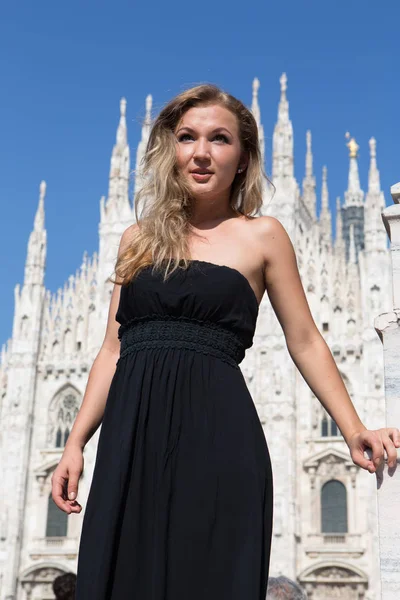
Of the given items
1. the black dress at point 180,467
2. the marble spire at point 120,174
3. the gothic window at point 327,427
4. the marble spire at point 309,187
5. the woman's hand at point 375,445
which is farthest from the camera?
the marble spire at point 309,187

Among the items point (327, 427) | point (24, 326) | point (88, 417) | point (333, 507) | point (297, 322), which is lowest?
point (88, 417)

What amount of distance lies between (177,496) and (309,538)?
2073 centimetres

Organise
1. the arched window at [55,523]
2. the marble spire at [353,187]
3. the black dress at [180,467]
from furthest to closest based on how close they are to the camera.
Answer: the marble spire at [353,187], the arched window at [55,523], the black dress at [180,467]

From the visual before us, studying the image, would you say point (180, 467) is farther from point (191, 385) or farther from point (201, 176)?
point (201, 176)

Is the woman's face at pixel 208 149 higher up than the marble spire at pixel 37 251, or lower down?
lower down

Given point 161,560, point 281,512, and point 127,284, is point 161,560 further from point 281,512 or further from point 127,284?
point 281,512

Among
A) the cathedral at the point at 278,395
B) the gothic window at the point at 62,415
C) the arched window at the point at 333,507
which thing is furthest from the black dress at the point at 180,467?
the gothic window at the point at 62,415

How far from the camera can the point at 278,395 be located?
885 inches

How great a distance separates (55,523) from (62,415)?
300cm

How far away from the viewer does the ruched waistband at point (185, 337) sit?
2.11 metres

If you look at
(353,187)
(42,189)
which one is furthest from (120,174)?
(353,187)

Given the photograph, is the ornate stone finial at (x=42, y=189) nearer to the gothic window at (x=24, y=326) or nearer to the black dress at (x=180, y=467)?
the gothic window at (x=24, y=326)

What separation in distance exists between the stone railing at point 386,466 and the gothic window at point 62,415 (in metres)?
22.8

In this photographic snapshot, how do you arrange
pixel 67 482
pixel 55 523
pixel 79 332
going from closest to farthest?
1. pixel 67 482
2. pixel 55 523
3. pixel 79 332
